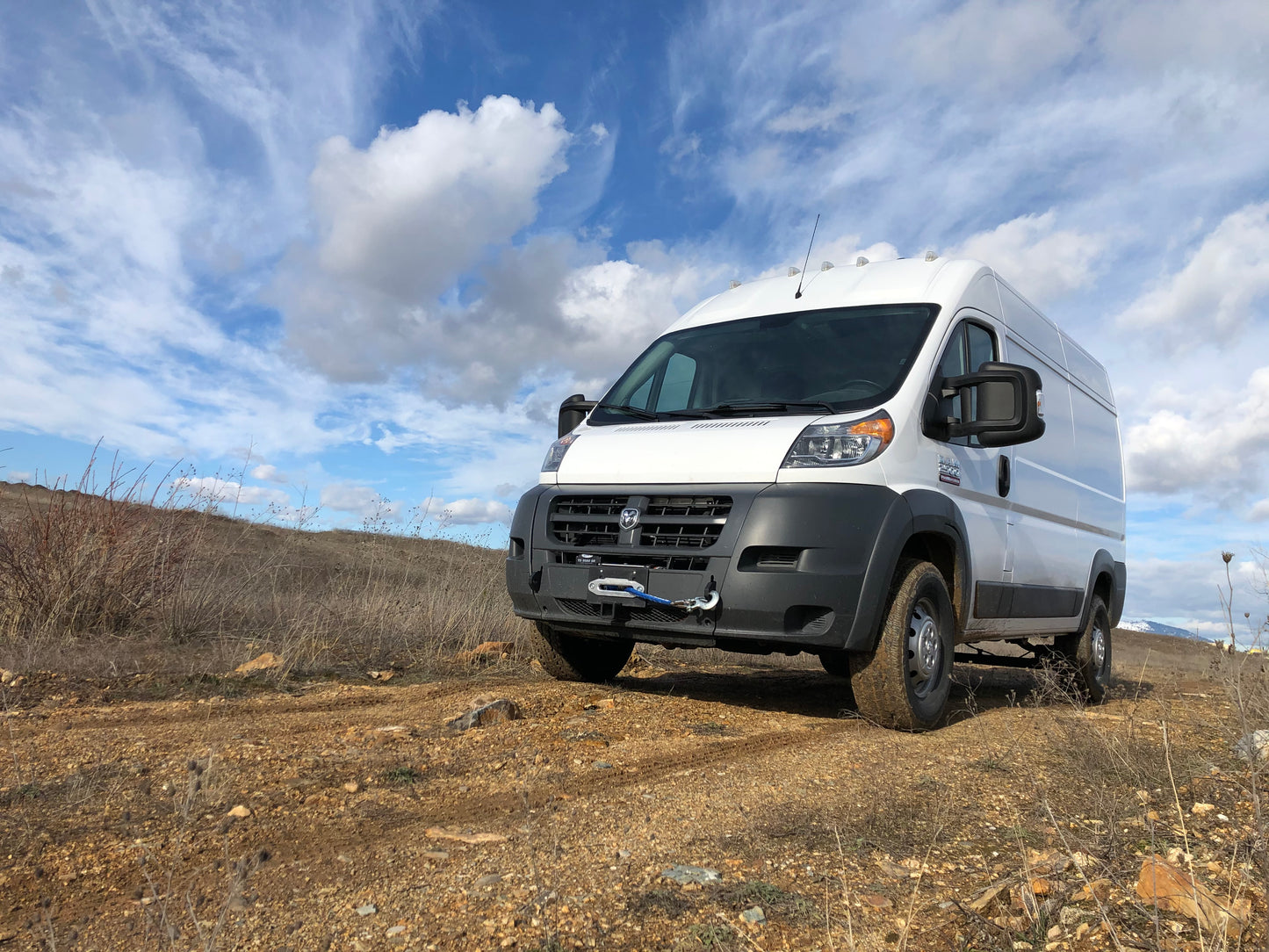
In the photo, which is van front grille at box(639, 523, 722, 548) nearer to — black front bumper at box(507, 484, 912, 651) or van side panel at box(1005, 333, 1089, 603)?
black front bumper at box(507, 484, 912, 651)

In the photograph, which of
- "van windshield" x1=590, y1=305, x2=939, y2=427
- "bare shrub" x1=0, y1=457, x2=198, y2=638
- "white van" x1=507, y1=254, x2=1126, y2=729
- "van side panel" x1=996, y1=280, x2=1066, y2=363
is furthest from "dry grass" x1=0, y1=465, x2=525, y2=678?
"van side panel" x1=996, y1=280, x2=1066, y2=363

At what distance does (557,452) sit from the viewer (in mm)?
5414

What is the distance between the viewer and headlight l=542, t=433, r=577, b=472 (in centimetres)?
530

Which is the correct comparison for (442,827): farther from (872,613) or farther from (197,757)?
(872,613)

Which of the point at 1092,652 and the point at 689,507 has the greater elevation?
the point at 689,507

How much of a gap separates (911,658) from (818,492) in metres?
1.13

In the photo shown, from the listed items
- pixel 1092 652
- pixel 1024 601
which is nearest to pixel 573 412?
pixel 1024 601

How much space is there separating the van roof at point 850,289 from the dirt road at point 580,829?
2.53 m

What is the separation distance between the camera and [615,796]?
3232 mm

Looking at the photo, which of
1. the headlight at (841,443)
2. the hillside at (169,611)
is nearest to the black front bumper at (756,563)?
the headlight at (841,443)

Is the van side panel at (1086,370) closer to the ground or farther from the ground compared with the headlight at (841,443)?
farther from the ground

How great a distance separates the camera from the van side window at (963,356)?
5164 millimetres

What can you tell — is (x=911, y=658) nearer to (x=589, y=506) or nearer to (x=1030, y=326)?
(x=589, y=506)

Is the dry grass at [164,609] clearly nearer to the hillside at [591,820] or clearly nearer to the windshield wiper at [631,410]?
the hillside at [591,820]
